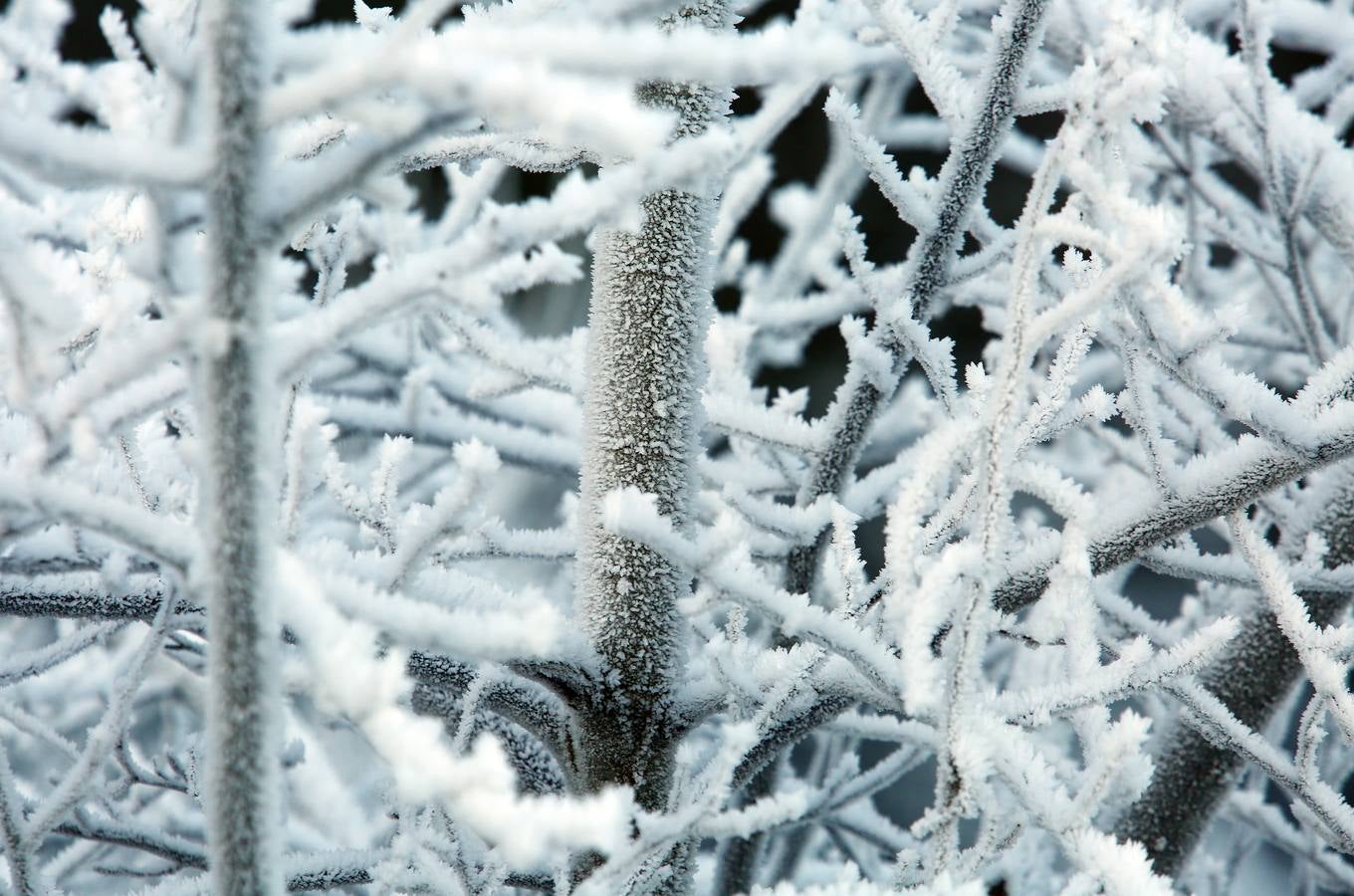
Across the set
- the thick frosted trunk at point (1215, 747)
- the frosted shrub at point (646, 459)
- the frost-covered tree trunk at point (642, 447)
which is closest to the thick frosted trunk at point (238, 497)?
the frosted shrub at point (646, 459)

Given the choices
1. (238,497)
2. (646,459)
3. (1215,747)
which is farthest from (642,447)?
(1215,747)

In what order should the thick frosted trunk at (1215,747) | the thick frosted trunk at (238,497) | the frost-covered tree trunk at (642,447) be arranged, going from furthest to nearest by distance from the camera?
the thick frosted trunk at (1215,747) < the frost-covered tree trunk at (642,447) < the thick frosted trunk at (238,497)

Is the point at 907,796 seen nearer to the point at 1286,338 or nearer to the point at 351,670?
the point at 1286,338

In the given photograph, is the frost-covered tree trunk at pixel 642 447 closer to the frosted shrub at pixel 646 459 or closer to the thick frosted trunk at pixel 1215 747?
the frosted shrub at pixel 646 459

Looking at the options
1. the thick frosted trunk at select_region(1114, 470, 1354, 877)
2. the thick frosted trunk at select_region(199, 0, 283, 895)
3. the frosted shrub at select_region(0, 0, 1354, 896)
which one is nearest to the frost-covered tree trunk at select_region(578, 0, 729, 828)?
the frosted shrub at select_region(0, 0, 1354, 896)

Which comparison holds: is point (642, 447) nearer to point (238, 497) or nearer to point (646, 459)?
point (646, 459)

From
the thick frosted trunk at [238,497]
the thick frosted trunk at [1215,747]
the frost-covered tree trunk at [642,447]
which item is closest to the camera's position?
the thick frosted trunk at [238,497]

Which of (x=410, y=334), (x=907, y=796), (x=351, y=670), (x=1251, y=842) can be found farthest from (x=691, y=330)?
(x=907, y=796)

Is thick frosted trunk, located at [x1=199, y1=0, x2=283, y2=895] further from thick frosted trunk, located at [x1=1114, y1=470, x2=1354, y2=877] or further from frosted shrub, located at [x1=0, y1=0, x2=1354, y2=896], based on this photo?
thick frosted trunk, located at [x1=1114, y1=470, x2=1354, y2=877]
